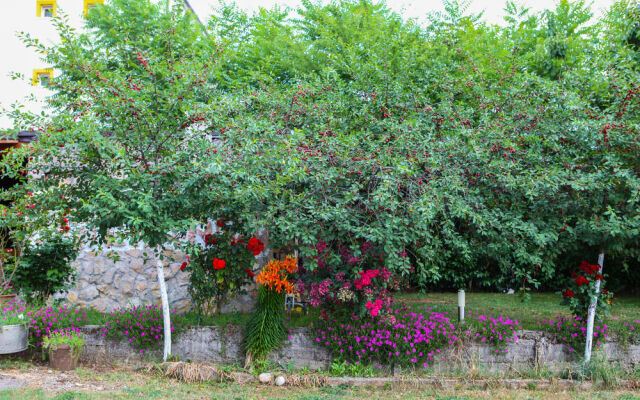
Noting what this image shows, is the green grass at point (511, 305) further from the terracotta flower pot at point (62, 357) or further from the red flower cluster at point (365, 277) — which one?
the terracotta flower pot at point (62, 357)

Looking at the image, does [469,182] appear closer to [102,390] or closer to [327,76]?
[327,76]

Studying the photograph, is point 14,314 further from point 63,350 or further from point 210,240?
point 210,240

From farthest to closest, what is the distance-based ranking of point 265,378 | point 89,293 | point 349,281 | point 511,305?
point 511,305 → point 89,293 → point 349,281 → point 265,378

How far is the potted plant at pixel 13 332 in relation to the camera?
5.07 metres

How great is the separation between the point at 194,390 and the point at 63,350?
1.65m

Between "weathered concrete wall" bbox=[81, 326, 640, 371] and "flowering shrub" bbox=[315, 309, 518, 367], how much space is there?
13cm

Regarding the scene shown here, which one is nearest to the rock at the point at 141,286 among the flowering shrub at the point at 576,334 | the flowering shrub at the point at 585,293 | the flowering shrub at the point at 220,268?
the flowering shrub at the point at 220,268

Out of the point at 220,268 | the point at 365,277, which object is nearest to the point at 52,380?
the point at 220,268

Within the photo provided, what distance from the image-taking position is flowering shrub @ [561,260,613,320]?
208 inches

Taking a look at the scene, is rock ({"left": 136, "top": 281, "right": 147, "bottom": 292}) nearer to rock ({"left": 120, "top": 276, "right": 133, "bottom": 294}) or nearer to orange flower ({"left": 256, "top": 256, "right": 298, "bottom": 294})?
rock ({"left": 120, "top": 276, "right": 133, "bottom": 294})

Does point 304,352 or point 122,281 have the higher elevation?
point 122,281

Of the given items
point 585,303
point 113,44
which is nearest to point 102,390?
point 585,303

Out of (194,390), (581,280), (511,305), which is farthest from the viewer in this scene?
(511,305)

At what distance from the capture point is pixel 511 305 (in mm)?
7812
